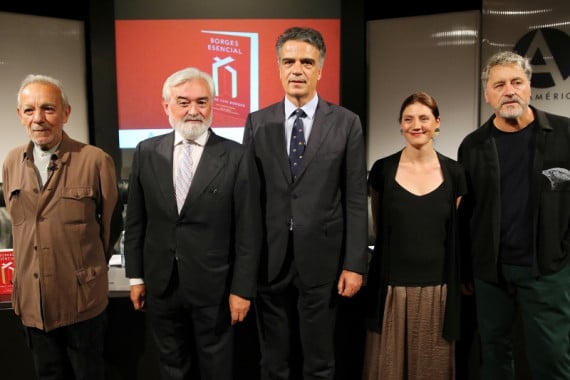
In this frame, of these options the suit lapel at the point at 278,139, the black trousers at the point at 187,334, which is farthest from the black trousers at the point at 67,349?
the suit lapel at the point at 278,139

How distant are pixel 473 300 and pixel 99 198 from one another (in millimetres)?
1638

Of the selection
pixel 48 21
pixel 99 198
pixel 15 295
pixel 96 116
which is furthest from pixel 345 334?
pixel 48 21

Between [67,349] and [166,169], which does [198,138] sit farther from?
[67,349]

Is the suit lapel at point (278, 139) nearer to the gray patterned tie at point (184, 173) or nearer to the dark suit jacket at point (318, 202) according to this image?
the dark suit jacket at point (318, 202)

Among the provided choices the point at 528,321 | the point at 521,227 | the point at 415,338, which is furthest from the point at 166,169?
the point at 528,321

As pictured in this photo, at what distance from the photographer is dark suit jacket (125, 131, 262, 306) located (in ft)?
5.99

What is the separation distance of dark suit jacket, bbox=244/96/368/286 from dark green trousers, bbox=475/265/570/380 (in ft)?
2.04

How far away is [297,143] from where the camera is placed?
1.96 metres

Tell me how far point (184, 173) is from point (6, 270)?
3.55ft

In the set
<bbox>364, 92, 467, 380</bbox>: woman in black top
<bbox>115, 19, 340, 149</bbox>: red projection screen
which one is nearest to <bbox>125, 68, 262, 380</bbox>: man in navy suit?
<bbox>364, 92, 467, 380</bbox>: woman in black top

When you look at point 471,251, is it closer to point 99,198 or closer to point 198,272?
point 198,272

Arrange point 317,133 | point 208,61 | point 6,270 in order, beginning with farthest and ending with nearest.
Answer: point 208,61, point 6,270, point 317,133

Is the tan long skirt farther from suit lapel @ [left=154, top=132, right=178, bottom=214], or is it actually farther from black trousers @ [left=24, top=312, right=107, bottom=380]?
black trousers @ [left=24, top=312, right=107, bottom=380]

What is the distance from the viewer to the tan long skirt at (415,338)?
80.2 inches
